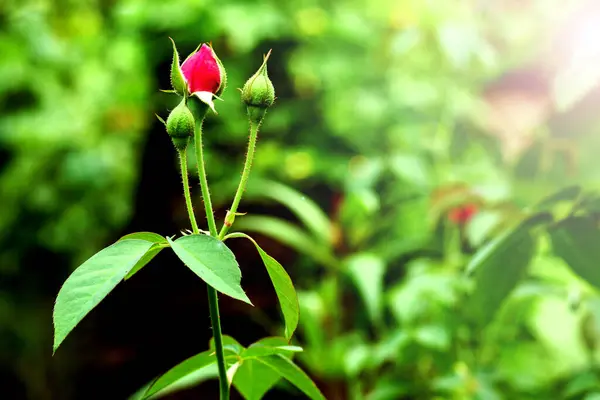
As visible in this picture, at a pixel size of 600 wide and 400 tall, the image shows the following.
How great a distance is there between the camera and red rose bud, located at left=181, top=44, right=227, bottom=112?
39cm

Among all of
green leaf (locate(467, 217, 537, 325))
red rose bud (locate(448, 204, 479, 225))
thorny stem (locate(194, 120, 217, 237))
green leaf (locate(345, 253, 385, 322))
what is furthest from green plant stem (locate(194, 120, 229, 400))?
red rose bud (locate(448, 204, 479, 225))

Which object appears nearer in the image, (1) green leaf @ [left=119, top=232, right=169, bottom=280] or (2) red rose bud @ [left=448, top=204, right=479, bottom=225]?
(1) green leaf @ [left=119, top=232, right=169, bottom=280]

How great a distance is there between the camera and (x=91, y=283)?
12.7 inches

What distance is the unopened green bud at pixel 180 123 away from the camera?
380 millimetres

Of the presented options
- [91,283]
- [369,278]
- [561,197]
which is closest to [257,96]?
[91,283]

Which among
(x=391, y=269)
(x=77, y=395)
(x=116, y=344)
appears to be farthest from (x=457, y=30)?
(x=77, y=395)

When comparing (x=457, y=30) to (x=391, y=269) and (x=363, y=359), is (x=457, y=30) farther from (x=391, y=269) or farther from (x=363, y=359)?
(x=363, y=359)

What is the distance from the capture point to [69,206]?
208 centimetres

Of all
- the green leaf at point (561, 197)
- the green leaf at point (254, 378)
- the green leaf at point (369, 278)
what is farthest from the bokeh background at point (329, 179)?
the green leaf at point (254, 378)

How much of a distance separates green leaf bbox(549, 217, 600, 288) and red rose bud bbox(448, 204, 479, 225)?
19.1 inches

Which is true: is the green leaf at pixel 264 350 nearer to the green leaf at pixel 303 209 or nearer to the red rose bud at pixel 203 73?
the red rose bud at pixel 203 73

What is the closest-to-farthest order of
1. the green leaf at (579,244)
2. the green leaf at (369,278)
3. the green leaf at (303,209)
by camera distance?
1. the green leaf at (579,244)
2. the green leaf at (369,278)
3. the green leaf at (303,209)

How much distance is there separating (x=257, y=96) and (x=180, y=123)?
0.16 ft

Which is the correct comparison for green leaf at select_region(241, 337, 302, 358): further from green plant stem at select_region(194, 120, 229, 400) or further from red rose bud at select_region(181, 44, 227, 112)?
red rose bud at select_region(181, 44, 227, 112)
